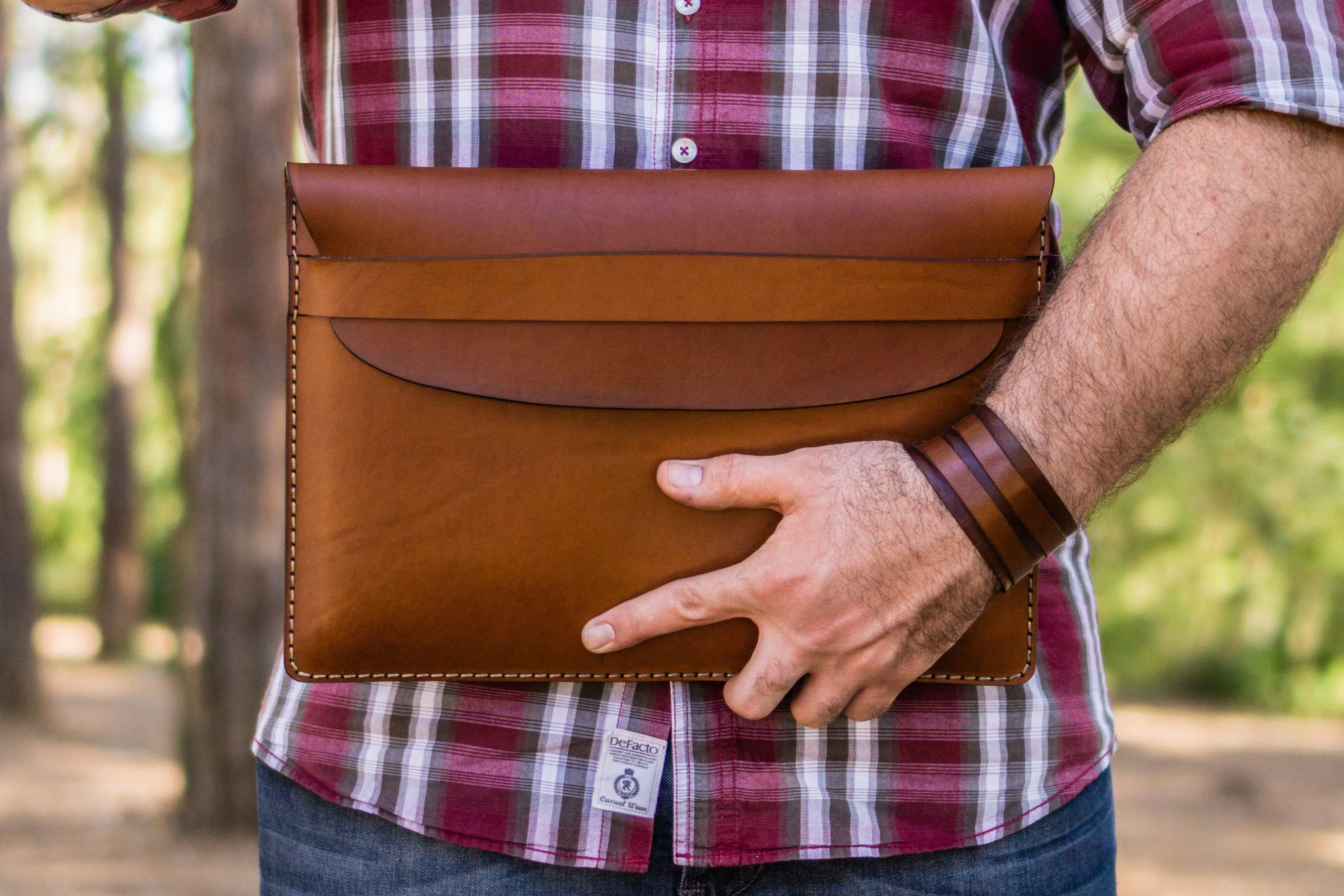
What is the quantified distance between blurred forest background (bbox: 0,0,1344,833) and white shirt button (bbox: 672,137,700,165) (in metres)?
0.40

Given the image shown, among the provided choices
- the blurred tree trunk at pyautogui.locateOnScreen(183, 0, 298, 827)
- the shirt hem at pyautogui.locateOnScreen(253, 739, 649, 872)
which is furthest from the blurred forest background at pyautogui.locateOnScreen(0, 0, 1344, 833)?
the shirt hem at pyautogui.locateOnScreen(253, 739, 649, 872)

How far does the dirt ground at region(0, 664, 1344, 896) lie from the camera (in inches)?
237

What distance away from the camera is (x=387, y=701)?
1162 mm

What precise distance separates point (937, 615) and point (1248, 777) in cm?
937

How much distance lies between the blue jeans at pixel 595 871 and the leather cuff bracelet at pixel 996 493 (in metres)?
0.32

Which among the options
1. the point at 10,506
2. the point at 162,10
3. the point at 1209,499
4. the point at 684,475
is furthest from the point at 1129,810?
the point at 10,506

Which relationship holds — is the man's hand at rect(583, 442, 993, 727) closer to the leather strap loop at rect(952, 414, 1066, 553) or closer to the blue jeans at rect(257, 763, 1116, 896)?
the leather strap loop at rect(952, 414, 1066, 553)

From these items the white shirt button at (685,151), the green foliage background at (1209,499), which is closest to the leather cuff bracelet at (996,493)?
the white shirt button at (685,151)

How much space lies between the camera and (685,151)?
3.86ft

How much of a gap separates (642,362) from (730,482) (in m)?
0.14

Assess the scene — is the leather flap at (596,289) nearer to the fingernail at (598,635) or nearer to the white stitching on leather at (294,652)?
the white stitching on leather at (294,652)

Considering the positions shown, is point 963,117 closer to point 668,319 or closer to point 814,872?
point 668,319

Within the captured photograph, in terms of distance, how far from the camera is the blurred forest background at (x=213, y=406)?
5.48m

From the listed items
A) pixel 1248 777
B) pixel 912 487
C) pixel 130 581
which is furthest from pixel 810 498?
pixel 130 581
